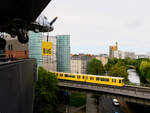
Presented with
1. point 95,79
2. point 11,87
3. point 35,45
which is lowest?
point 95,79

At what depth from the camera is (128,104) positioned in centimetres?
2031

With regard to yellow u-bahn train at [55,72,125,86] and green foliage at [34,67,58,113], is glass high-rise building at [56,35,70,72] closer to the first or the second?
yellow u-bahn train at [55,72,125,86]

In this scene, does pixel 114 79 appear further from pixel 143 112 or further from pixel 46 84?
pixel 46 84

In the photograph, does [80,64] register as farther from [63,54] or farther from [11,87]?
[11,87]

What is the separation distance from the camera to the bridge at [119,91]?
41.7 feet

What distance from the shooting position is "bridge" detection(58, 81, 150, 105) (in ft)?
41.7

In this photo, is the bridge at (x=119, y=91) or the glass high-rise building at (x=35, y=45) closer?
the bridge at (x=119, y=91)

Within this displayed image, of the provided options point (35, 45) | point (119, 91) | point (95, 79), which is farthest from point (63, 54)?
point (119, 91)

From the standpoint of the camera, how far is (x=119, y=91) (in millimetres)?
13875

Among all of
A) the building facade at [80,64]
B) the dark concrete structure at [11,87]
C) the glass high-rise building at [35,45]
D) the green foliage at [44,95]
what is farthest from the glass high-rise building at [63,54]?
the dark concrete structure at [11,87]

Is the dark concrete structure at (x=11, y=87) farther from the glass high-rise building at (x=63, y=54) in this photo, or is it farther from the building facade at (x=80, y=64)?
the building facade at (x=80, y=64)

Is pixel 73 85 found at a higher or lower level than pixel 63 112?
higher

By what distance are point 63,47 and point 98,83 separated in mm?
20983

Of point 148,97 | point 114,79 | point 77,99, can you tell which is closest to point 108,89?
point 114,79
